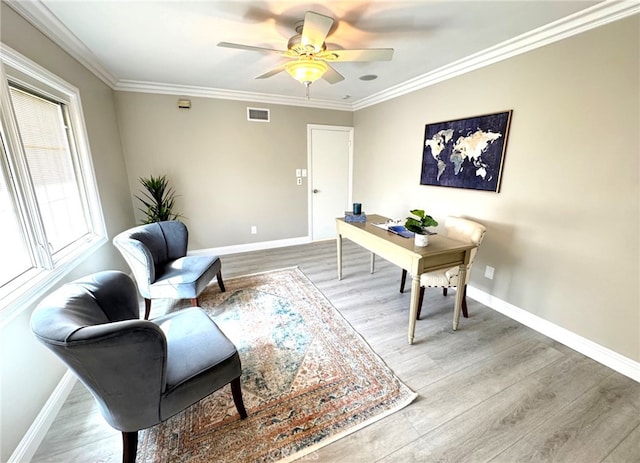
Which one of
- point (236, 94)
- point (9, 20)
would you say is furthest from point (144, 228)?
point (236, 94)

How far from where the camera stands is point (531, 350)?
2.00 meters

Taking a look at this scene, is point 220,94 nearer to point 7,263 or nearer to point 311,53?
point 311,53

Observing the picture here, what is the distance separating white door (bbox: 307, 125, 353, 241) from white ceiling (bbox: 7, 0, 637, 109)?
1.51 meters

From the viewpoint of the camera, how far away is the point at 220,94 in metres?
3.59

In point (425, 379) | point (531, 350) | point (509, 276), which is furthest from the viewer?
point (509, 276)

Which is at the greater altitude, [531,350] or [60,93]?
[60,93]

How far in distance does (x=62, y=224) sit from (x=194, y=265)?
3.38ft

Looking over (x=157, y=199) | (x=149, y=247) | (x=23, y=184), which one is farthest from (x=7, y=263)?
(x=157, y=199)

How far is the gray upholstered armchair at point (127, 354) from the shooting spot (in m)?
0.94

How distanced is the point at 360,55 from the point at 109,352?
2.27m

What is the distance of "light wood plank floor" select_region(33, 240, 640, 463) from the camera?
1.30 metres

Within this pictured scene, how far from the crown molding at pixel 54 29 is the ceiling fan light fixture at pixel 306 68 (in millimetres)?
1593

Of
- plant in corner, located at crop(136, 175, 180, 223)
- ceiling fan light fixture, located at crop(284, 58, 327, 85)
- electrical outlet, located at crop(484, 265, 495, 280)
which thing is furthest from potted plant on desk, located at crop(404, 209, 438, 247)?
plant in corner, located at crop(136, 175, 180, 223)

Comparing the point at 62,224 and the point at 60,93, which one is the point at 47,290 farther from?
the point at 60,93
